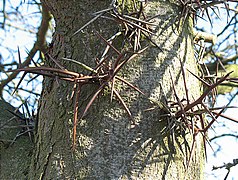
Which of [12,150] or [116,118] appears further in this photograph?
[12,150]

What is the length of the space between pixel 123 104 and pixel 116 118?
0.21 feet

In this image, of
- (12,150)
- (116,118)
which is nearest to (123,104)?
(116,118)

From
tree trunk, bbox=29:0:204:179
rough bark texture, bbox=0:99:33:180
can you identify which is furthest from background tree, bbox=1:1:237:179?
rough bark texture, bbox=0:99:33:180

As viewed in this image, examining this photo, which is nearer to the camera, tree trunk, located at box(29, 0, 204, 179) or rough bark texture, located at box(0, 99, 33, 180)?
tree trunk, located at box(29, 0, 204, 179)

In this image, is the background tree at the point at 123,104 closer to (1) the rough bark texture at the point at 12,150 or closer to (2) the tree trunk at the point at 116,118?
(2) the tree trunk at the point at 116,118

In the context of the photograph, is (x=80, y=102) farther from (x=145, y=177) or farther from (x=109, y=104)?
(x=145, y=177)

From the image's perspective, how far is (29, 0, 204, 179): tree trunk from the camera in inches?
38.7

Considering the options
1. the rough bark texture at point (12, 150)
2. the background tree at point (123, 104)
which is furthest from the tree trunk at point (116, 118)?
the rough bark texture at point (12, 150)

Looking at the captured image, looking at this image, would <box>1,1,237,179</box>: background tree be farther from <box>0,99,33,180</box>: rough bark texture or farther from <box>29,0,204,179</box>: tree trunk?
<box>0,99,33,180</box>: rough bark texture

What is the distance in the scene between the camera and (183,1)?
3.90ft

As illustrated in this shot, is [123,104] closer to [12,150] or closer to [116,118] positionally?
[116,118]

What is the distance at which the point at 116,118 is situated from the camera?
1.02 meters

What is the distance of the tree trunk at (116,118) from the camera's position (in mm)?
982

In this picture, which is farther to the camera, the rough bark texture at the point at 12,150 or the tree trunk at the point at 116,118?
the rough bark texture at the point at 12,150
